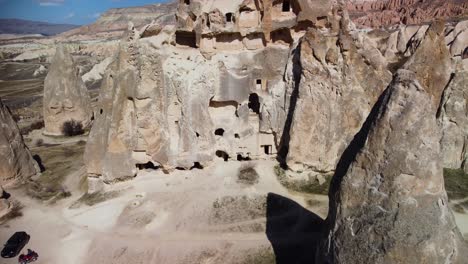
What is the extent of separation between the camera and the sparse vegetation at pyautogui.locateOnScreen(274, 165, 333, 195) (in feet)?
66.9

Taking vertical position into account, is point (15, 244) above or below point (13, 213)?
below

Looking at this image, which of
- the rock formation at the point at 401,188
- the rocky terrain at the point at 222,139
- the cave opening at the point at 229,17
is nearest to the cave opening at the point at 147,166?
the rocky terrain at the point at 222,139

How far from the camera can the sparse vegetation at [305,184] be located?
66.9 ft

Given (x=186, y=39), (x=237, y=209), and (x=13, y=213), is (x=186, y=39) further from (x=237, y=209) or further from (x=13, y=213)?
(x=13, y=213)

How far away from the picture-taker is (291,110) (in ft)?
74.8

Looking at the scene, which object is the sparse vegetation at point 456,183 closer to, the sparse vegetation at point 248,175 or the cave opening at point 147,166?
the sparse vegetation at point 248,175

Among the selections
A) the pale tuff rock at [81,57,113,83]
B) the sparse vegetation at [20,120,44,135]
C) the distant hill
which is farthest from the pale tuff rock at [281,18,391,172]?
the distant hill

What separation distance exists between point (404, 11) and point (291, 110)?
92.0m

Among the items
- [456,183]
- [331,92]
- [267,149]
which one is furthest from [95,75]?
[456,183]

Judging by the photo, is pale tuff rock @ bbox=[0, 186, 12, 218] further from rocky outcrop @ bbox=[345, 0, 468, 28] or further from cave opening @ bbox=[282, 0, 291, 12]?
rocky outcrop @ bbox=[345, 0, 468, 28]

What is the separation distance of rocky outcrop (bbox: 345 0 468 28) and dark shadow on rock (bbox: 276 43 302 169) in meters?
60.7

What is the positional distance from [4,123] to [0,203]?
619 cm

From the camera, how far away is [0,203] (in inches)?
794

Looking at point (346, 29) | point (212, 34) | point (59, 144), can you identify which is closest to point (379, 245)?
point (346, 29)
